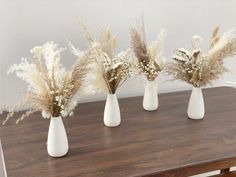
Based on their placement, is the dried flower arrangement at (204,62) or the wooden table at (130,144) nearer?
the wooden table at (130,144)

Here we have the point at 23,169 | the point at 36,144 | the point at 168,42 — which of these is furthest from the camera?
the point at 168,42

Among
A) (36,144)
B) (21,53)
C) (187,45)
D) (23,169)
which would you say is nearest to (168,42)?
(187,45)

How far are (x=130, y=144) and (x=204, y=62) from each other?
1.61 ft

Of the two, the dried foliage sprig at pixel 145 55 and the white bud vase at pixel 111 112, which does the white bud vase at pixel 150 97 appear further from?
the white bud vase at pixel 111 112

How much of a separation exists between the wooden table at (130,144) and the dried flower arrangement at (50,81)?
18 centimetres

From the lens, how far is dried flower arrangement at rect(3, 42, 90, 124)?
1023mm

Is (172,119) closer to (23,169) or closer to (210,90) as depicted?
(210,90)

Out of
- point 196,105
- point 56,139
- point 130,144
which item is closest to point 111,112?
point 130,144

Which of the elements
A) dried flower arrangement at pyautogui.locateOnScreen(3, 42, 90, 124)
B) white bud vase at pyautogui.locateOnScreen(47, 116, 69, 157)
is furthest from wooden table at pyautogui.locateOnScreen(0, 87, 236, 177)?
dried flower arrangement at pyautogui.locateOnScreen(3, 42, 90, 124)

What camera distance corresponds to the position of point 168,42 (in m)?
1.76

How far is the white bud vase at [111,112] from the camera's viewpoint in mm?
1307

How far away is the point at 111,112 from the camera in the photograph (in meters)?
1.32

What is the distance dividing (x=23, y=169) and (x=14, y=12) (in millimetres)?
730

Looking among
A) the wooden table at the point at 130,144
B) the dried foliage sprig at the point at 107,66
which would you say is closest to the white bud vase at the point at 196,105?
the wooden table at the point at 130,144
